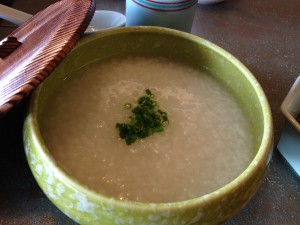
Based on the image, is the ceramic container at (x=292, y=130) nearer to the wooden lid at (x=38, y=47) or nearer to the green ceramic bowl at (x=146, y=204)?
the green ceramic bowl at (x=146, y=204)

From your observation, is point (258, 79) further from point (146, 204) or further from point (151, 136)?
point (146, 204)

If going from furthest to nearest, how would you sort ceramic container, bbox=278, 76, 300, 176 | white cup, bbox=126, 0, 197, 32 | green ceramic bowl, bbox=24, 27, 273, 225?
1. white cup, bbox=126, 0, 197, 32
2. ceramic container, bbox=278, 76, 300, 176
3. green ceramic bowl, bbox=24, 27, 273, 225

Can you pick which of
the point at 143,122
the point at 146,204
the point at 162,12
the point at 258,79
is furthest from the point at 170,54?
the point at 146,204

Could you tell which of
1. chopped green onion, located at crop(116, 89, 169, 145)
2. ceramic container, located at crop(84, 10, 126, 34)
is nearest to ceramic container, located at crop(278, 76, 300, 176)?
chopped green onion, located at crop(116, 89, 169, 145)

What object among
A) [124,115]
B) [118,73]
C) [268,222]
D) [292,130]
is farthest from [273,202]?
[118,73]

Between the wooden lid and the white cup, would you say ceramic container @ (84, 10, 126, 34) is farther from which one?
the wooden lid

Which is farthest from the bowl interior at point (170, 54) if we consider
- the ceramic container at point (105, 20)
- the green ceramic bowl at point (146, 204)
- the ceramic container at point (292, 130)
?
the ceramic container at point (105, 20)
